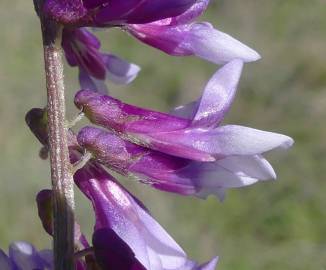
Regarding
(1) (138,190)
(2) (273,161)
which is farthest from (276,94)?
(1) (138,190)

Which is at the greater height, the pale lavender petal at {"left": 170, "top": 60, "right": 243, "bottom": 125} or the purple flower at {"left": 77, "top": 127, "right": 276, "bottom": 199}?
the pale lavender petal at {"left": 170, "top": 60, "right": 243, "bottom": 125}

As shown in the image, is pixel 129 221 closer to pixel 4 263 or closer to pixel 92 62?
pixel 4 263

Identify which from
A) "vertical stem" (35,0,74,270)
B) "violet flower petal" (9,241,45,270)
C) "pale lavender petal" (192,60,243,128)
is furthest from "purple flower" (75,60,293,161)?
"violet flower petal" (9,241,45,270)

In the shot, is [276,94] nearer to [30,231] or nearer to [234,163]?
[30,231]

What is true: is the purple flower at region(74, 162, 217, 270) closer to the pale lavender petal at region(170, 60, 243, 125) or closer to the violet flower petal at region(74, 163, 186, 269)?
the violet flower petal at region(74, 163, 186, 269)

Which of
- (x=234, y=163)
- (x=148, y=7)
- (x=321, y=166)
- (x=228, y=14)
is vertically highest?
(x=148, y=7)

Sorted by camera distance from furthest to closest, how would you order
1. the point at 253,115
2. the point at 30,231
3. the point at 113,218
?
the point at 253,115 → the point at 30,231 → the point at 113,218

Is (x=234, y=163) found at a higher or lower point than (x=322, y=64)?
higher
